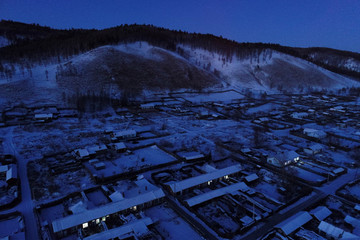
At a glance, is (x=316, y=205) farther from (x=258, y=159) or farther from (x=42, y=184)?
(x=42, y=184)

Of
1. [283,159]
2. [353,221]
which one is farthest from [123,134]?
[353,221]

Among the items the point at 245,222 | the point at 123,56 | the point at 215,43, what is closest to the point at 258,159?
the point at 245,222

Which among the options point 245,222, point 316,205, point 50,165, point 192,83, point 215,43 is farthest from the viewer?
point 215,43

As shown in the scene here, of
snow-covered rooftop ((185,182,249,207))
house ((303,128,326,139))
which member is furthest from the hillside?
snow-covered rooftop ((185,182,249,207))

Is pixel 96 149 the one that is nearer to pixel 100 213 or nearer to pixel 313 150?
pixel 100 213

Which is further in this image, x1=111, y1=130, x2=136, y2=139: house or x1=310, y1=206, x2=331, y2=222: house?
x1=111, y1=130, x2=136, y2=139: house

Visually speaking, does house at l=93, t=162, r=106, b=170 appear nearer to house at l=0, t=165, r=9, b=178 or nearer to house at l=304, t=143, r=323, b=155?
house at l=0, t=165, r=9, b=178
